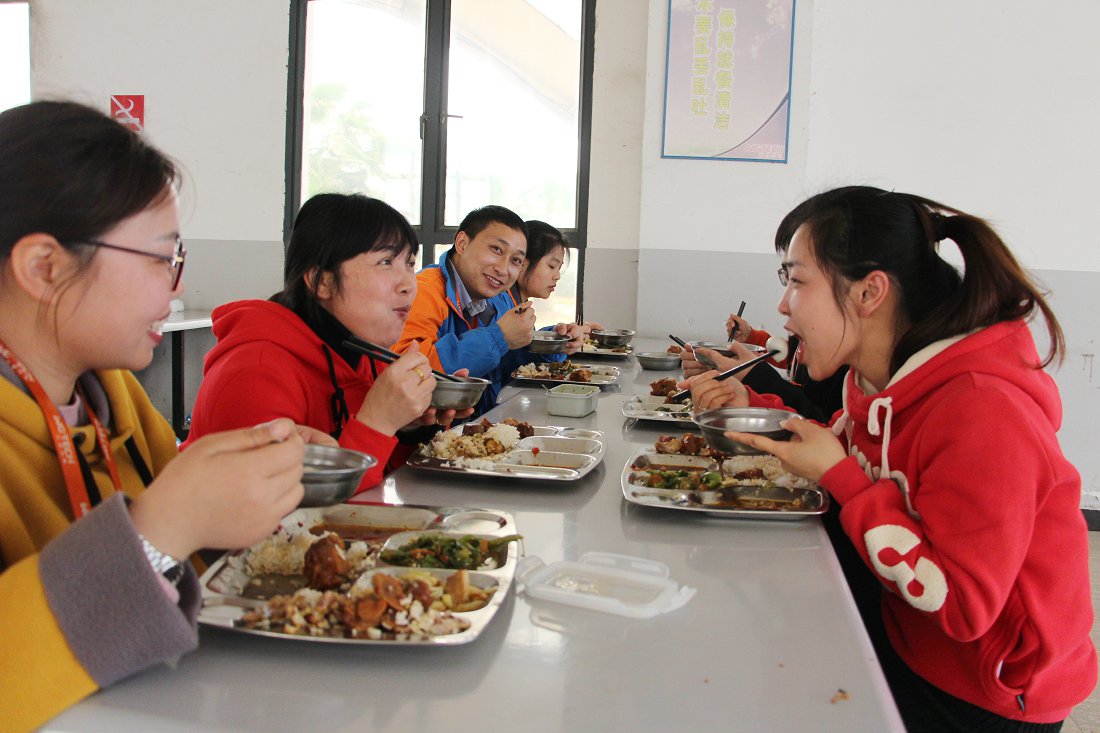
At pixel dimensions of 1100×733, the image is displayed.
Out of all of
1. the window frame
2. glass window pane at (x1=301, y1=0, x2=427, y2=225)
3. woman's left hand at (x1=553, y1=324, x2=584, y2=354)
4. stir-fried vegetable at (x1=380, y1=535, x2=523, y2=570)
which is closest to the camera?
stir-fried vegetable at (x1=380, y1=535, x2=523, y2=570)

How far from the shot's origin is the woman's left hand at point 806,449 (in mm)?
1332

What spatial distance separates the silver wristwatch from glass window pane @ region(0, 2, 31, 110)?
224 inches

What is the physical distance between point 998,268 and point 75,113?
140cm

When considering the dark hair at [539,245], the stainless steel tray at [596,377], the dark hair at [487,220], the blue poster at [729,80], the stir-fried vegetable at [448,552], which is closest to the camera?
the stir-fried vegetable at [448,552]

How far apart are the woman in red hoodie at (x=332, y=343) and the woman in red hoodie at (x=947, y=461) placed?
69 centimetres

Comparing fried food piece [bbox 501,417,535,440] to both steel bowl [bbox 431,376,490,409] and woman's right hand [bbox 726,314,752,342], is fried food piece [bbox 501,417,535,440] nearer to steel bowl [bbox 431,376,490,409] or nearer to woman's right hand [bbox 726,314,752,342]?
steel bowl [bbox 431,376,490,409]

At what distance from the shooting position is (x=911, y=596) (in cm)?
117

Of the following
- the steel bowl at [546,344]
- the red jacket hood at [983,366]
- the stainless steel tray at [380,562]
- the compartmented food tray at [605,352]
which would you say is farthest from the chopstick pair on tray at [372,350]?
the compartmented food tray at [605,352]

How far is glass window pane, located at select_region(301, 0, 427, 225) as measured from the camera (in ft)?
17.3

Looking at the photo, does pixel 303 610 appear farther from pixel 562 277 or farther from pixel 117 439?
pixel 562 277

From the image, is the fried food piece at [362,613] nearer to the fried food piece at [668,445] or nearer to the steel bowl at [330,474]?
the steel bowl at [330,474]

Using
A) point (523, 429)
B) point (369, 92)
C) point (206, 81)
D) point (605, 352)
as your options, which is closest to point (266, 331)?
point (523, 429)

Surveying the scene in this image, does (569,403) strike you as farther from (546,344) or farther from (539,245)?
(539,245)

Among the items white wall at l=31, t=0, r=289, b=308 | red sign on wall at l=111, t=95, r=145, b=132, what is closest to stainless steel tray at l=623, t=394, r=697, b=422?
white wall at l=31, t=0, r=289, b=308
